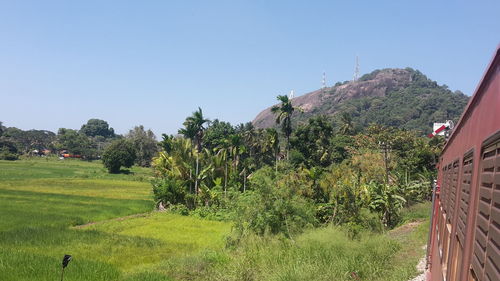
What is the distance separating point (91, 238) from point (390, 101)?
12022 cm

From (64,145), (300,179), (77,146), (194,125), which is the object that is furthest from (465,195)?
(64,145)

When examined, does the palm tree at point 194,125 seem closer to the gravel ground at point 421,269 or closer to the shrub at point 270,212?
the shrub at point 270,212

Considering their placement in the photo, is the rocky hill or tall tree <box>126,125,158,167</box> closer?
tall tree <box>126,125,158,167</box>

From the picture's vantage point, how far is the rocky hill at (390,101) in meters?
94.7

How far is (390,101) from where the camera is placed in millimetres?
124812

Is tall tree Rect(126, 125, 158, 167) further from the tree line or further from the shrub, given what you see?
the shrub

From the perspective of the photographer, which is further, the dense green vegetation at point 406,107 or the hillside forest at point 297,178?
A: the dense green vegetation at point 406,107

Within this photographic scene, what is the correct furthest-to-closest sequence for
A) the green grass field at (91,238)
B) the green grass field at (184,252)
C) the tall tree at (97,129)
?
the tall tree at (97,129)
the green grass field at (91,238)
the green grass field at (184,252)

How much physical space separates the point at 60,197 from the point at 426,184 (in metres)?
23.5

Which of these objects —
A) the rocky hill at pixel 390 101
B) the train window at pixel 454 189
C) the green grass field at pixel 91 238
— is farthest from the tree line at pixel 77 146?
the train window at pixel 454 189

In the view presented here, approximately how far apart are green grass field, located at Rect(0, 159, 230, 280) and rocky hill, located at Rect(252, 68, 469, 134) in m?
45.3

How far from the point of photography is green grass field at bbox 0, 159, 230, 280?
10633 mm

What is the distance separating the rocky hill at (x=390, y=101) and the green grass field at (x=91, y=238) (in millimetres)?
45287

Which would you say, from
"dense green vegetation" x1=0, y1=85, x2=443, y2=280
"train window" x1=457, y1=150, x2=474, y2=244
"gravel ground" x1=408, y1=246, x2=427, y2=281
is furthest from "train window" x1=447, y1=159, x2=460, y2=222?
"dense green vegetation" x1=0, y1=85, x2=443, y2=280
